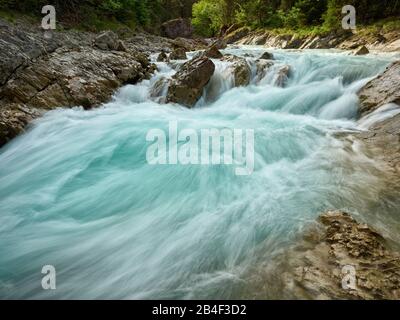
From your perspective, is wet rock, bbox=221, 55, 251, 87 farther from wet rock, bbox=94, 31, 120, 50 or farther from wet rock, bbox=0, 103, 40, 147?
wet rock, bbox=0, 103, 40, 147

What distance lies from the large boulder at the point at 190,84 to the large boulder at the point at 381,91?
4499 mm

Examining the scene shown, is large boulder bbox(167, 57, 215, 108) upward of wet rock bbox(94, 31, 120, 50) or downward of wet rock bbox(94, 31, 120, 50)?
downward

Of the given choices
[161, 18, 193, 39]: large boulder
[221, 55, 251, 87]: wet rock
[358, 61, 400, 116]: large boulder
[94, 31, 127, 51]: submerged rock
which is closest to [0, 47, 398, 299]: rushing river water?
[358, 61, 400, 116]: large boulder

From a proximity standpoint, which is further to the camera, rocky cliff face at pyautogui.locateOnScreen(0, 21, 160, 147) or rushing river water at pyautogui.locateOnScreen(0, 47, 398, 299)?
rocky cliff face at pyautogui.locateOnScreen(0, 21, 160, 147)

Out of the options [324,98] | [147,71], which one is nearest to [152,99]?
[147,71]

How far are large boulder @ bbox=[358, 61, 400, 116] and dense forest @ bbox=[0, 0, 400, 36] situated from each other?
542 inches

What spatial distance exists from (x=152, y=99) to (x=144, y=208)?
20.3 feet

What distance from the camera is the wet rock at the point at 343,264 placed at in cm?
252

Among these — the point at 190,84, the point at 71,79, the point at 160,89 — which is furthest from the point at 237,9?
the point at 71,79

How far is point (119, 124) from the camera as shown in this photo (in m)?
7.88

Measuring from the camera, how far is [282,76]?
10.2m

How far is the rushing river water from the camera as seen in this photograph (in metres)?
3.11
